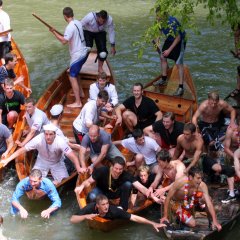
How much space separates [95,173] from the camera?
391 inches

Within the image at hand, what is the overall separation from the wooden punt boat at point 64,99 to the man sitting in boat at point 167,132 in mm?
1663

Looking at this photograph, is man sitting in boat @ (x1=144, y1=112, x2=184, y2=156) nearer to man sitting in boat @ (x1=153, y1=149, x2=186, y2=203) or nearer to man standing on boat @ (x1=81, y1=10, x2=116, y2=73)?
man sitting in boat @ (x1=153, y1=149, x2=186, y2=203)

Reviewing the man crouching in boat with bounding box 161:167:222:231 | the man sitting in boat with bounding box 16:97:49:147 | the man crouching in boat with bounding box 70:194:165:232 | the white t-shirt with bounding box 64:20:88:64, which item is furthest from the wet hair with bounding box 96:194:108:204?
the white t-shirt with bounding box 64:20:88:64

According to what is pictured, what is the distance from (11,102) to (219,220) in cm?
480

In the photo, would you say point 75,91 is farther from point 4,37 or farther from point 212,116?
point 212,116

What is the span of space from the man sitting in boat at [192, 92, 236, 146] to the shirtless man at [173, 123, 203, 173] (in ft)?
2.74

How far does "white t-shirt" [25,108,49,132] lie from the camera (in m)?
11.3

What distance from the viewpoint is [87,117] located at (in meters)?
11.4

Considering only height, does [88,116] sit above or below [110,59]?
above

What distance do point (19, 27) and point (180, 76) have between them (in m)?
9.23

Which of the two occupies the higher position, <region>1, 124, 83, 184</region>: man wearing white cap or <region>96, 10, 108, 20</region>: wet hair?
<region>96, 10, 108, 20</region>: wet hair

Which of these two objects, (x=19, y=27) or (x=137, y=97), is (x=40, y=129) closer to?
(x=137, y=97)

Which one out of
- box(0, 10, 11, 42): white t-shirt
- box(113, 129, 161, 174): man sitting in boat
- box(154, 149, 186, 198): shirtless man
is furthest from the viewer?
box(0, 10, 11, 42): white t-shirt

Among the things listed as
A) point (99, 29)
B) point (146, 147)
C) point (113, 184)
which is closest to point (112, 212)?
point (113, 184)
